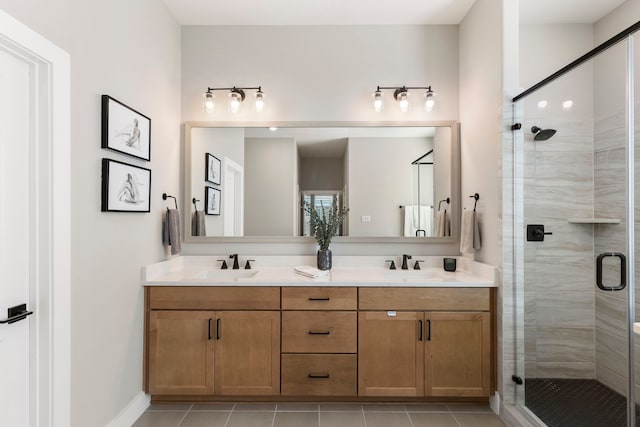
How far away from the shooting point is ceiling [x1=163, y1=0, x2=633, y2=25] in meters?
2.58

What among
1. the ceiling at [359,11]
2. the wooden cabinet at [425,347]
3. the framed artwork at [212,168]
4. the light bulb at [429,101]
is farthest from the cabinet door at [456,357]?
the ceiling at [359,11]

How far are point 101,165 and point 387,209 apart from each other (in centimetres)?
204

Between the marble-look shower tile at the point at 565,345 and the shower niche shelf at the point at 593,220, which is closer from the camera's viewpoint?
the shower niche shelf at the point at 593,220

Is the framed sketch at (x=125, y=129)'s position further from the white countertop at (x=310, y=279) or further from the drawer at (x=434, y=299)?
the drawer at (x=434, y=299)

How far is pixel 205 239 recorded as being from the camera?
113 inches

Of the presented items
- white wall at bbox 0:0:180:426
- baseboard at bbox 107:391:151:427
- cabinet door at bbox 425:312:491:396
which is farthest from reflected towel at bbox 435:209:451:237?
baseboard at bbox 107:391:151:427

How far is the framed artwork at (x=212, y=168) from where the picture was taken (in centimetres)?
289

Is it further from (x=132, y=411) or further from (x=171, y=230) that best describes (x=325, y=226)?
(x=132, y=411)

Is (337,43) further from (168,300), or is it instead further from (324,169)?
(168,300)

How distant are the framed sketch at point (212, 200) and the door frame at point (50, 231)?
135 centimetres

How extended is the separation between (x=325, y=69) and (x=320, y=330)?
2.10 m

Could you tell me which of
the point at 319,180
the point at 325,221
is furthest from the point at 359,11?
the point at 325,221

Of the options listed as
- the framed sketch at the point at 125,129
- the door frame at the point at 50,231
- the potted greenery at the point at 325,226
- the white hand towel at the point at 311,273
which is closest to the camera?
the door frame at the point at 50,231

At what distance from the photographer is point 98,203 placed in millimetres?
1837
